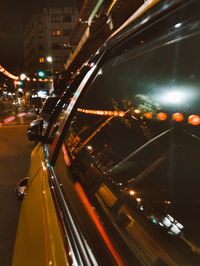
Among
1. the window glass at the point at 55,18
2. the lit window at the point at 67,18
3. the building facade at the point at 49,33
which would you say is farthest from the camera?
the window glass at the point at 55,18

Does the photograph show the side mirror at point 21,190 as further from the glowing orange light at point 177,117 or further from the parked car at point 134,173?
the glowing orange light at point 177,117

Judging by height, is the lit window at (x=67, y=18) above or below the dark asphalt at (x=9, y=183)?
above

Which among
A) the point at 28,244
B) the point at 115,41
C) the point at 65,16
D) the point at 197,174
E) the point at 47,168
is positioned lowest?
the point at 28,244

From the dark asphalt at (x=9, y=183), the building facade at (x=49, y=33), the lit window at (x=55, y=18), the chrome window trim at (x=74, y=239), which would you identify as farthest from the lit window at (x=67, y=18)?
the chrome window trim at (x=74, y=239)

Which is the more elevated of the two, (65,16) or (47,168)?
(65,16)

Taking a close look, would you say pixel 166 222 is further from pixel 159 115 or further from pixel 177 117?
pixel 159 115

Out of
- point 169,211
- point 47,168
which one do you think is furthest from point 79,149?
point 169,211

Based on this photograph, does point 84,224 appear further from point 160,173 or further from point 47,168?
point 47,168

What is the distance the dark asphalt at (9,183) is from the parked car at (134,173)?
960 millimetres

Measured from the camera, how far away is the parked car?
801 mm

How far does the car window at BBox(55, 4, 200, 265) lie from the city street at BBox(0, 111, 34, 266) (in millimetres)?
1362

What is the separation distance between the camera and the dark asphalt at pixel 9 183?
2.36 metres

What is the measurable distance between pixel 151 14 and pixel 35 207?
3.70 feet

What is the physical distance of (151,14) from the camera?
0.91 meters
